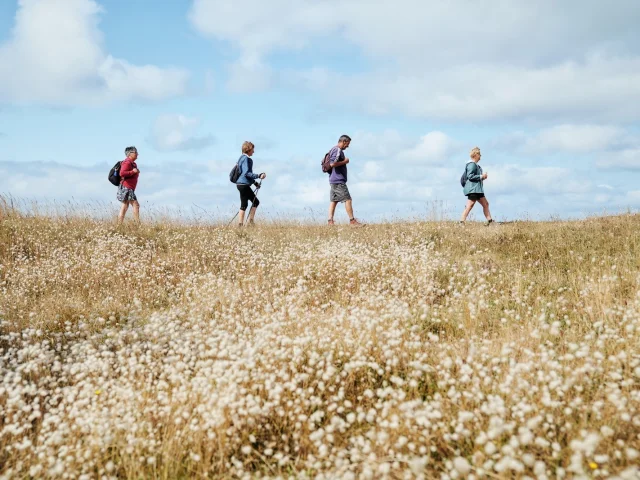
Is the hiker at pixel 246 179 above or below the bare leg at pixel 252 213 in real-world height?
above

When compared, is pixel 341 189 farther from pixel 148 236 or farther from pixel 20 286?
pixel 20 286

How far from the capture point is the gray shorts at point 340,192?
1464 cm

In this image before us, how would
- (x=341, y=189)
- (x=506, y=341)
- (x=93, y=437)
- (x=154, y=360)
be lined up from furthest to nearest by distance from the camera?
1. (x=341, y=189)
2. (x=154, y=360)
3. (x=506, y=341)
4. (x=93, y=437)

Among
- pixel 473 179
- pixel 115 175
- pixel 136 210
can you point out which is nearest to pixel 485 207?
pixel 473 179

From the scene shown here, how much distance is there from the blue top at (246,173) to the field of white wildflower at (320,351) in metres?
1.84

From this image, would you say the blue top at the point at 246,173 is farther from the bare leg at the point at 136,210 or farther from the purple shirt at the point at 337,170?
the bare leg at the point at 136,210

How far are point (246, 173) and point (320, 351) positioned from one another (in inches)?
368

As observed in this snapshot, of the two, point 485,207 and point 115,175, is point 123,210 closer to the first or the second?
point 115,175

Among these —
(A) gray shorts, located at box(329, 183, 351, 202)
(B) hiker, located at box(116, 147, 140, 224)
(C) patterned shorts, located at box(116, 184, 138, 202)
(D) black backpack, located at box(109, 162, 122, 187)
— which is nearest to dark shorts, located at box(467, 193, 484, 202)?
(A) gray shorts, located at box(329, 183, 351, 202)

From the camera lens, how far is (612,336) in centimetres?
516

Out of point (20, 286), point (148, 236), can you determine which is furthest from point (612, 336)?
point (148, 236)

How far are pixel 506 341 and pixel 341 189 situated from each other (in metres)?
9.59

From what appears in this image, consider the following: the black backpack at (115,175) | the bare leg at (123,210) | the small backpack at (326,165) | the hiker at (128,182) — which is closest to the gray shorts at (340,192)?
the small backpack at (326,165)

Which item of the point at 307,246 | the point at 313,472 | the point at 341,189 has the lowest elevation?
the point at 313,472
